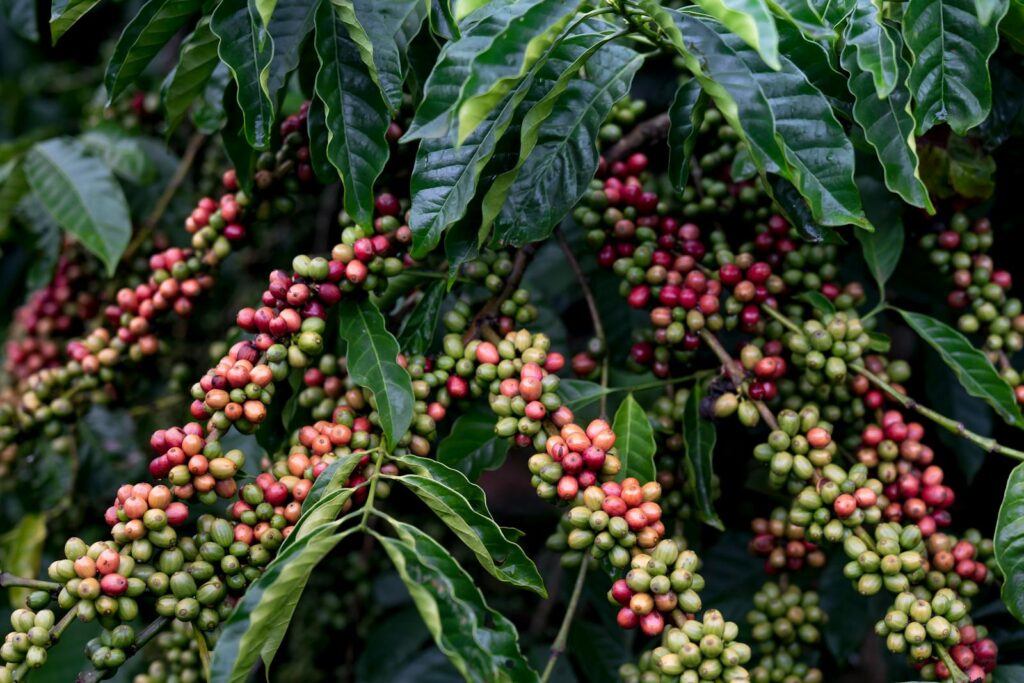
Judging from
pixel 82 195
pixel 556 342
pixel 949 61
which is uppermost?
pixel 949 61

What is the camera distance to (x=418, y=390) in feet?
4.46

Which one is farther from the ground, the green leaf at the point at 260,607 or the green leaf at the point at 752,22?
the green leaf at the point at 752,22

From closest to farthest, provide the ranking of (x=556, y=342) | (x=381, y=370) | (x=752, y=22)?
(x=752, y=22) → (x=381, y=370) → (x=556, y=342)

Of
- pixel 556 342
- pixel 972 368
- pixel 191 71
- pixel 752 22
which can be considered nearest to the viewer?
pixel 752 22

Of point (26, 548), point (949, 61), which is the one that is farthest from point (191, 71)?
point (949, 61)

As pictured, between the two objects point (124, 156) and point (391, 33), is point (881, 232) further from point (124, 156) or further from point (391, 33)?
point (124, 156)

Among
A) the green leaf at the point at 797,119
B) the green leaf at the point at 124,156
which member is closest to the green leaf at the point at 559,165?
the green leaf at the point at 797,119

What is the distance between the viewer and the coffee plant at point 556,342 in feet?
3.86

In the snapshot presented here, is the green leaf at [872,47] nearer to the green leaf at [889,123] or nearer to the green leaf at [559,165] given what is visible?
the green leaf at [889,123]

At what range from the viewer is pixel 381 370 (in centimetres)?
131

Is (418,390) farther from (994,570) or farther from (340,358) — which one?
(994,570)

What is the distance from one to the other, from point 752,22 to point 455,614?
2.47ft

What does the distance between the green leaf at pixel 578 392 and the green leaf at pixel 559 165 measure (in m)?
0.29

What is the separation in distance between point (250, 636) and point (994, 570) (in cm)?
116
